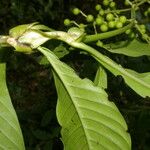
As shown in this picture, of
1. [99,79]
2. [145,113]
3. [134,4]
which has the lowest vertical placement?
[145,113]

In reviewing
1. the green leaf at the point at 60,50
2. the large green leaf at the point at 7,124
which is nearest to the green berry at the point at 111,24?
the green leaf at the point at 60,50

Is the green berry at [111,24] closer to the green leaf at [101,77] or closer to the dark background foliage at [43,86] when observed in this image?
the green leaf at [101,77]

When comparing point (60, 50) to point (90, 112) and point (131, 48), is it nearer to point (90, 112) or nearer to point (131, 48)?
point (131, 48)

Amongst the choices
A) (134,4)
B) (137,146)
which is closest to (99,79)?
(134,4)

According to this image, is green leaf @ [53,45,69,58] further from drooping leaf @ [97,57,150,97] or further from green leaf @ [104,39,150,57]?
drooping leaf @ [97,57,150,97]

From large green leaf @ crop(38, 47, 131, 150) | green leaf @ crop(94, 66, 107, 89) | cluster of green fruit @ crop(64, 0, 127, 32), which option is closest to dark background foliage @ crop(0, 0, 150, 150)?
cluster of green fruit @ crop(64, 0, 127, 32)

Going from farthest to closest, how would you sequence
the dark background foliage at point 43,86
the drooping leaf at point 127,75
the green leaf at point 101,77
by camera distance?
the dark background foliage at point 43,86
the green leaf at point 101,77
the drooping leaf at point 127,75

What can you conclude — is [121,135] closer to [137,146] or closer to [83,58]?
[83,58]
